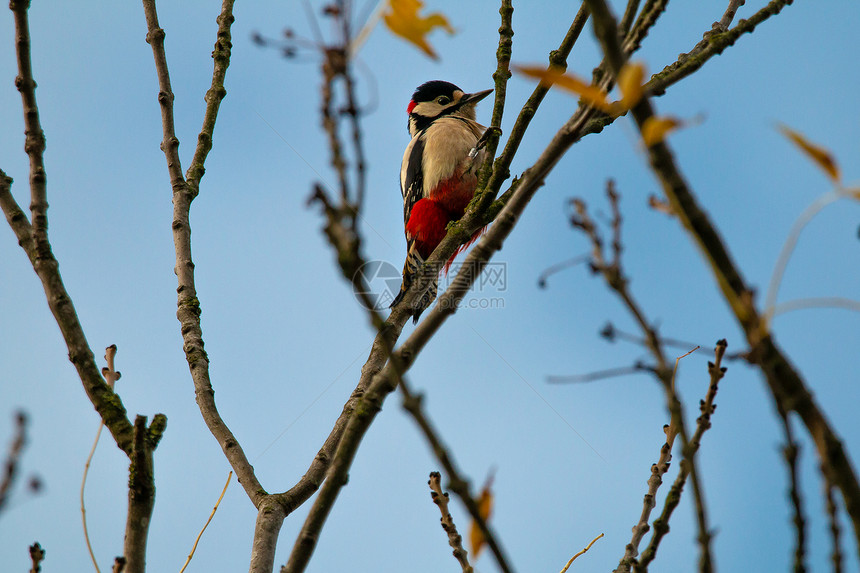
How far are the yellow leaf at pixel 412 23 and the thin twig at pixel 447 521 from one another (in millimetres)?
1417

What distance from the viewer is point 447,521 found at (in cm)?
209

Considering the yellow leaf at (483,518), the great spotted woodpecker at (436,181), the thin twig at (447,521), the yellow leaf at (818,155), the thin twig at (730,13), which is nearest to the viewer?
the yellow leaf at (818,155)

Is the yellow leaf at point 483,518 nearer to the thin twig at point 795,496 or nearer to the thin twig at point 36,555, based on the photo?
the thin twig at point 795,496

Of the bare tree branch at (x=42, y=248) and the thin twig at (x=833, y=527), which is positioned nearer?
the thin twig at (x=833, y=527)

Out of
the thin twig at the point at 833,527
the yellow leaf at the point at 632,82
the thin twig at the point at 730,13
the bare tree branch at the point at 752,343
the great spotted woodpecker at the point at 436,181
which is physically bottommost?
the thin twig at the point at 833,527

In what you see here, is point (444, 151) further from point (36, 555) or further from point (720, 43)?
point (36, 555)

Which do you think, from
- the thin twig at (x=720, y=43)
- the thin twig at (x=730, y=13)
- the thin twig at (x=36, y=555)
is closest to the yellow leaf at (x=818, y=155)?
the thin twig at (x=720, y=43)

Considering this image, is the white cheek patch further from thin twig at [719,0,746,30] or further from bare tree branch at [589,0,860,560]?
bare tree branch at [589,0,860,560]

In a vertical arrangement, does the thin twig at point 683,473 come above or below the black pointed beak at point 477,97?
below

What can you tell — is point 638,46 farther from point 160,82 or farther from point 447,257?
point 160,82

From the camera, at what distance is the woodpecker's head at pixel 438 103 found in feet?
19.9

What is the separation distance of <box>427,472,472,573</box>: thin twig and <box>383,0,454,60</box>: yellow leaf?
1.42m

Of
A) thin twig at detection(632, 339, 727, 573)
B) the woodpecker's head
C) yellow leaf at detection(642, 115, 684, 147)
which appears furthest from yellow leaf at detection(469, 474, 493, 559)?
the woodpecker's head

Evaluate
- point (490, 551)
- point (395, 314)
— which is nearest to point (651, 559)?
point (490, 551)
